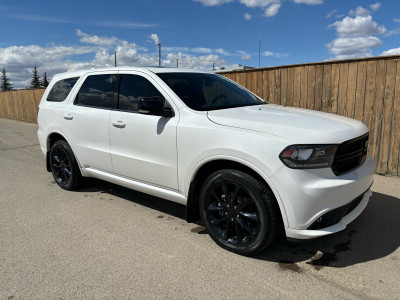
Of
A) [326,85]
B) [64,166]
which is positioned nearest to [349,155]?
[326,85]

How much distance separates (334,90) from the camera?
604 cm

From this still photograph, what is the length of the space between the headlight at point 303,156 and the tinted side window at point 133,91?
1.70 m

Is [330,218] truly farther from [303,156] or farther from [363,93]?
[363,93]

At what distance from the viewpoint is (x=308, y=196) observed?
2.65 m

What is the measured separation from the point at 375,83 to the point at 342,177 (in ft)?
11.5

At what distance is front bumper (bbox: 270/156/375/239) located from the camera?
2656 millimetres

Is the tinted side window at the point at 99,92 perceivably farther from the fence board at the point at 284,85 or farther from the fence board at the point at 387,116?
the fence board at the point at 387,116

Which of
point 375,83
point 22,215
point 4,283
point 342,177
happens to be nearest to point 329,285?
point 342,177

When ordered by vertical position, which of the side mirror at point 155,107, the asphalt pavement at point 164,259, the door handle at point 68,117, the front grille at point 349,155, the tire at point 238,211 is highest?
the side mirror at point 155,107

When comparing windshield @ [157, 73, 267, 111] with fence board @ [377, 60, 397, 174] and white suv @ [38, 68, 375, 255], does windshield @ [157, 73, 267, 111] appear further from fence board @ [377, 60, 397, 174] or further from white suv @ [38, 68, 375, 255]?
fence board @ [377, 60, 397, 174]

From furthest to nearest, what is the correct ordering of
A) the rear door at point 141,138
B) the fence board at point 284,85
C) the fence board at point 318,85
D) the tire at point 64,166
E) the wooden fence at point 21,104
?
the wooden fence at point 21,104 → the fence board at point 284,85 → the fence board at point 318,85 → the tire at point 64,166 → the rear door at point 141,138

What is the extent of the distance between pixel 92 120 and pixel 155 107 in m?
1.34

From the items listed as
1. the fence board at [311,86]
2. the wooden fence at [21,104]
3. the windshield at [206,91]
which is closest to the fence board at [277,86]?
the fence board at [311,86]

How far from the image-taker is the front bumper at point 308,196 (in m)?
2.66
